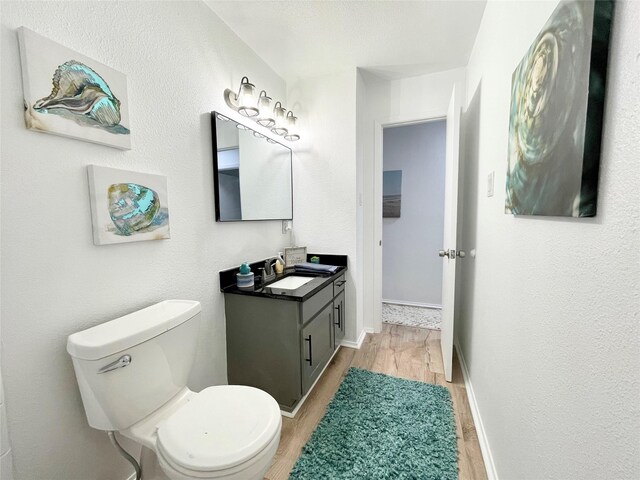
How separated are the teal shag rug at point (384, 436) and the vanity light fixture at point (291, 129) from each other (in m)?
1.91

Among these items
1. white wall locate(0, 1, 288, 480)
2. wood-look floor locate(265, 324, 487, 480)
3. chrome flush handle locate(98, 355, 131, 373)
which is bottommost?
wood-look floor locate(265, 324, 487, 480)

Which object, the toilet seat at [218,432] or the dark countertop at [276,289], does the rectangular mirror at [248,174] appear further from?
the toilet seat at [218,432]

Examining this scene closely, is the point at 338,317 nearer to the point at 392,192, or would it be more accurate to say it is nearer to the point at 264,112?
the point at 264,112

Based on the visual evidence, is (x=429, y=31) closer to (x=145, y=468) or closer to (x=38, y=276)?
(x=38, y=276)

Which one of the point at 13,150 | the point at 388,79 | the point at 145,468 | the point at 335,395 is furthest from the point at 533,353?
the point at 388,79

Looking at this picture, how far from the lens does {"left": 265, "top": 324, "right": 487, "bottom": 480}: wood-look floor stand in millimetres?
1346

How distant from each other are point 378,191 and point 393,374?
1.54m

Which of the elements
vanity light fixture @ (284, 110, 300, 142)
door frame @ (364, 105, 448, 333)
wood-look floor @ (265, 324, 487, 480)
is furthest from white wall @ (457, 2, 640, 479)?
vanity light fixture @ (284, 110, 300, 142)

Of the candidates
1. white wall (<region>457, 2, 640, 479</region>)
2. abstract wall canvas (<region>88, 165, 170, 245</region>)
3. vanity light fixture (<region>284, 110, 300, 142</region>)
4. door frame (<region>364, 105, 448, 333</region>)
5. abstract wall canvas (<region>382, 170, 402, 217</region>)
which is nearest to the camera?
white wall (<region>457, 2, 640, 479</region>)

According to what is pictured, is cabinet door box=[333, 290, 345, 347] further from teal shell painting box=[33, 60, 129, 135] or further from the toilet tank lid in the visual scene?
teal shell painting box=[33, 60, 129, 135]

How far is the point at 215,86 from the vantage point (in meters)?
1.63

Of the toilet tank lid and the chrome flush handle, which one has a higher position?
the toilet tank lid

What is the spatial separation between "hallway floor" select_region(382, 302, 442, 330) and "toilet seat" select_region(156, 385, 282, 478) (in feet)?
7.36

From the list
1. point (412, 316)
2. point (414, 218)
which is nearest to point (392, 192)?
point (414, 218)
